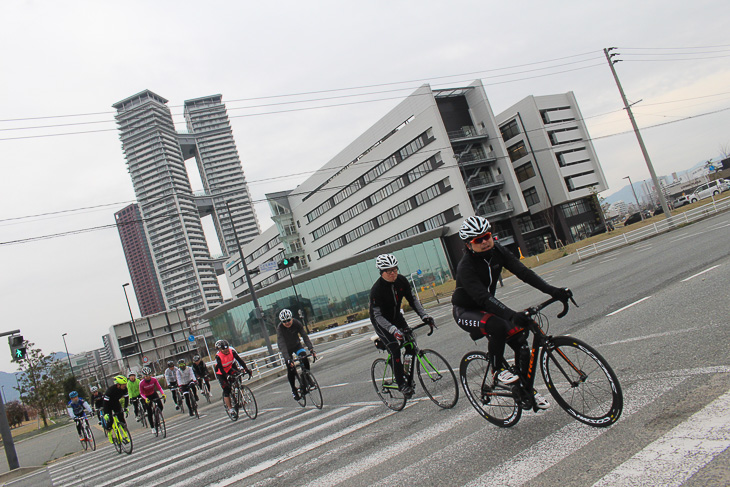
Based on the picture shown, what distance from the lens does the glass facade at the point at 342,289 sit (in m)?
54.7

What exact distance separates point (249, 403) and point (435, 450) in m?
7.08

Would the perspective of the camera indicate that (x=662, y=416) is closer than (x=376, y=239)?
Yes

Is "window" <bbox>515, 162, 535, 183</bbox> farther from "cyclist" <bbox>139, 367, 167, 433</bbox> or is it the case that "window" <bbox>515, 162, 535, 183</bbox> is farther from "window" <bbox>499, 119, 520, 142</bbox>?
"cyclist" <bbox>139, 367, 167, 433</bbox>

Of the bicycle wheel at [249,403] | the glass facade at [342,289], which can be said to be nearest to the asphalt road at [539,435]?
the bicycle wheel at [249,403]

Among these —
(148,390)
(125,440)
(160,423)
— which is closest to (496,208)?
(160,423)

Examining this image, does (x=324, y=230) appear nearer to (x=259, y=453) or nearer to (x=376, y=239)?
(x=376, y=239)

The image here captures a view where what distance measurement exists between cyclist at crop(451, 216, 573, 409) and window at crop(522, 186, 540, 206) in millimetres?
65138

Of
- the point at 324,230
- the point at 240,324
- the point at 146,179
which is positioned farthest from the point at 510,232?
the point at 146,179

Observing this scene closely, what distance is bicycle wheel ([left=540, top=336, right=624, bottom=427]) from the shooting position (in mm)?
3734

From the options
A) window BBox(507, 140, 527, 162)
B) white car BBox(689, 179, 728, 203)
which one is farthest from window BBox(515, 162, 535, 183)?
white car BBox(689, 179, 728, 203)

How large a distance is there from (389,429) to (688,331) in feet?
13.6

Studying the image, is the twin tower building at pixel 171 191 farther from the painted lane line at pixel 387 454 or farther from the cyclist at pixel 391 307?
the painted lane line at pixel 387 454

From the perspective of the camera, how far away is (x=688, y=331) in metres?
6.23

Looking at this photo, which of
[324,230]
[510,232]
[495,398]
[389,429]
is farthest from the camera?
[324,230]
